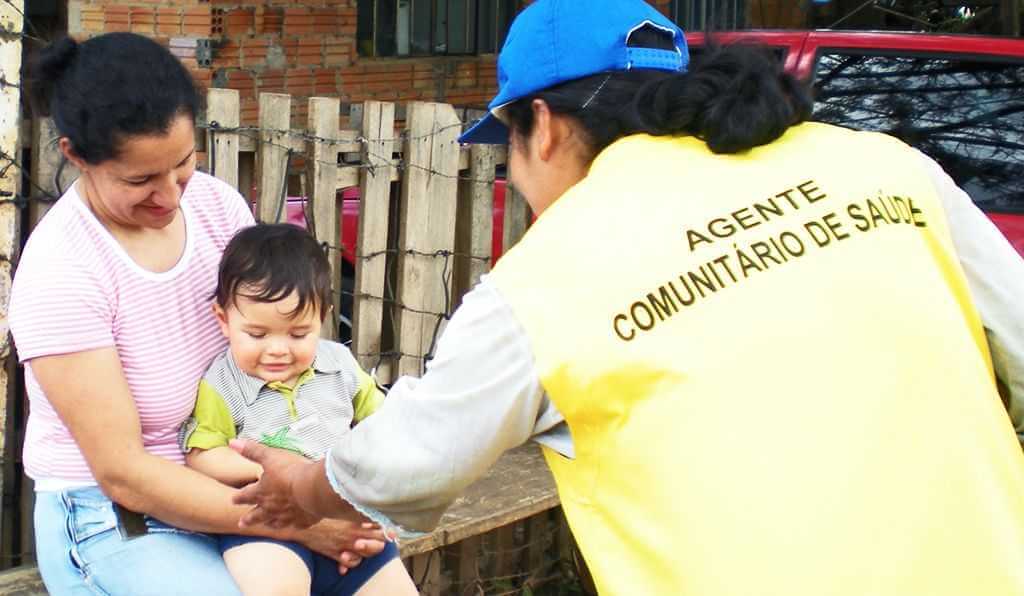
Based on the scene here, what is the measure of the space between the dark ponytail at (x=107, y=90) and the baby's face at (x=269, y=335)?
1.33 feet

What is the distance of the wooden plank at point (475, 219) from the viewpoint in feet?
15.1

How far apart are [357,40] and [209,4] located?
1.40 m

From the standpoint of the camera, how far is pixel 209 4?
6.82 m

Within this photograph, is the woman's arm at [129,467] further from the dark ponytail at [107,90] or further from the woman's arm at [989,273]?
the woman's arm at [989,273]

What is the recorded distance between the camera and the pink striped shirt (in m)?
2.59

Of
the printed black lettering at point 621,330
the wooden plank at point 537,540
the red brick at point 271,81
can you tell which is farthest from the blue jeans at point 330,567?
the red brick at point 271,81

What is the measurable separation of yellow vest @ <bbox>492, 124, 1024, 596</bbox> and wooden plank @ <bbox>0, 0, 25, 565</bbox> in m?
1.93

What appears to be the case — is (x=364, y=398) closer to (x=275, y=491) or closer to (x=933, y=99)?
(x=275, y=491)

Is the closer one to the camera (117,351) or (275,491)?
(275,491)

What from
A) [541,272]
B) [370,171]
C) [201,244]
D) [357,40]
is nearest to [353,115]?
[370,171]

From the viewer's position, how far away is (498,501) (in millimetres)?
3957

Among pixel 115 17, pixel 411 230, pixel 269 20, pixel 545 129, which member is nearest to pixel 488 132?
pixel 545 129

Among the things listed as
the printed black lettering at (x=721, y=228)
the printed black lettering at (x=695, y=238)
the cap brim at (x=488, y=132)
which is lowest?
the printed black lettering at (x=695, y=238)

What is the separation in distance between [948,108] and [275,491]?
3477 millimetres
